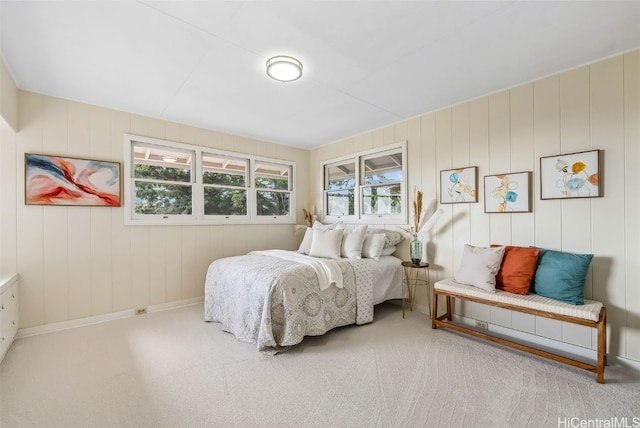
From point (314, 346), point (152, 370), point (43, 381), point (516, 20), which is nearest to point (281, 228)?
point (314, 346)

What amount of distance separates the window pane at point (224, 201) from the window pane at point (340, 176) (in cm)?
149

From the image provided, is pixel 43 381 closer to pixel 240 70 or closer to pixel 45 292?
pixel 45 292

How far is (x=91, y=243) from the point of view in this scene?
10.7 feet

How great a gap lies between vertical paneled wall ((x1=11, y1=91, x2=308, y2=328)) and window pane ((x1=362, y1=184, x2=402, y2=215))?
2.31 metres

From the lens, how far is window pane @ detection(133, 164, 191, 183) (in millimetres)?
3672

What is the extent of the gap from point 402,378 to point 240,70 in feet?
9.40

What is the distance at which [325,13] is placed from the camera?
72.9 inches

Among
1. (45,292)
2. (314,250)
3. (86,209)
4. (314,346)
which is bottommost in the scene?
(314,346)

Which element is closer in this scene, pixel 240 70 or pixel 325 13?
pixel 325 13

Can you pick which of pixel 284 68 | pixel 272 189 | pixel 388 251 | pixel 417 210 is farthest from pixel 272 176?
pixel 284 68

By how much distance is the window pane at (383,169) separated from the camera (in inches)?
159

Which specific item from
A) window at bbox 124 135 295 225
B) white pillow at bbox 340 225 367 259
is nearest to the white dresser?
window at bbox 124 135 295 225

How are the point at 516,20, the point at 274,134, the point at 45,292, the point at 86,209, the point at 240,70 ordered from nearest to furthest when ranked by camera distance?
the point at 516,20, the point at 240,70, the point at 45,292, the point at 86,209, the point at 274,134

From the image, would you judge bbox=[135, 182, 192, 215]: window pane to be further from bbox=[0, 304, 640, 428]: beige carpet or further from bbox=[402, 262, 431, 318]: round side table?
bbox=[402, 262, 431, 318]: round side table
